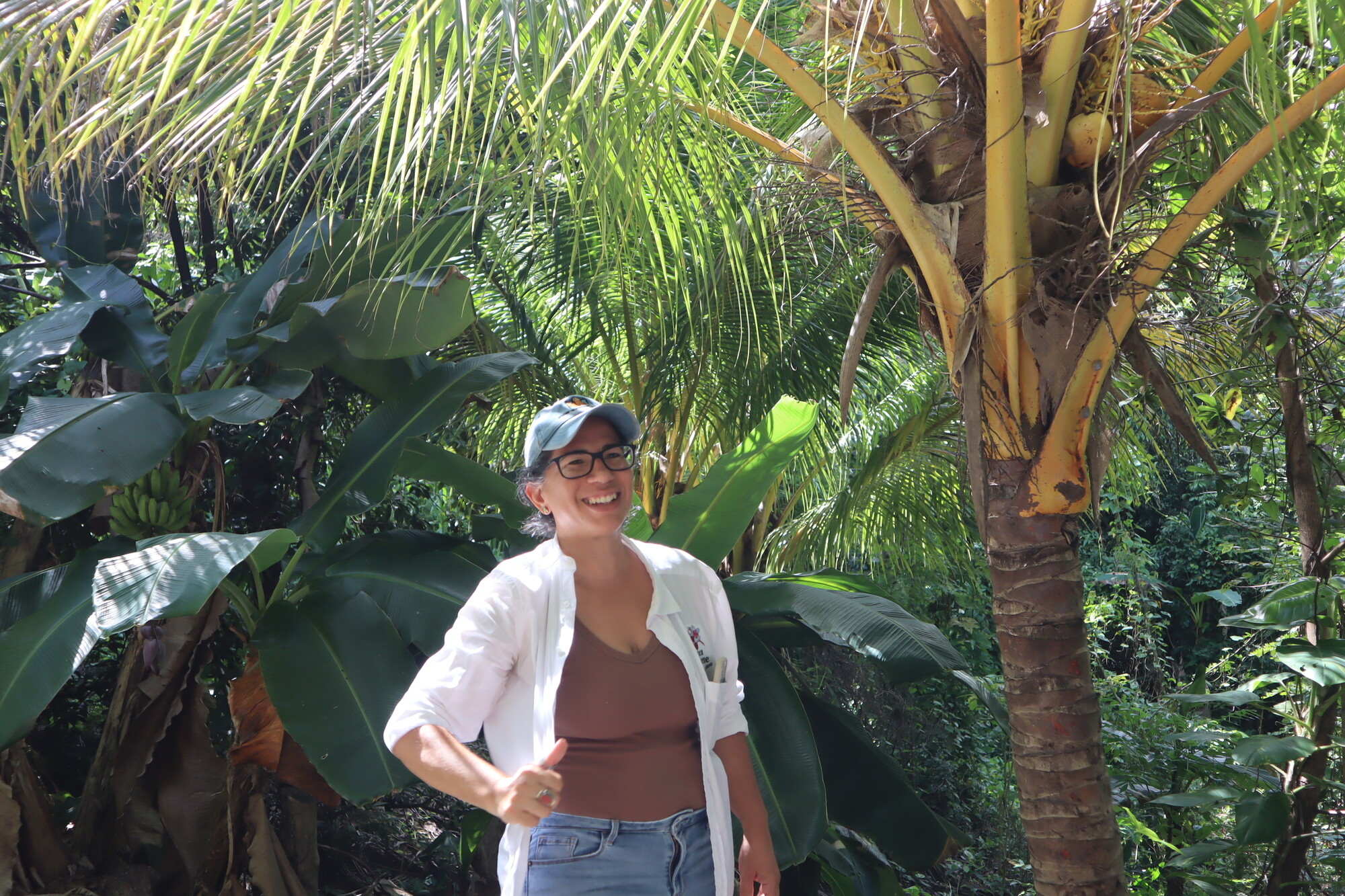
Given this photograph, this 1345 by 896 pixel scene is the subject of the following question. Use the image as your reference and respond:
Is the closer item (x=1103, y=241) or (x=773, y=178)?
(x=1103, y=241)

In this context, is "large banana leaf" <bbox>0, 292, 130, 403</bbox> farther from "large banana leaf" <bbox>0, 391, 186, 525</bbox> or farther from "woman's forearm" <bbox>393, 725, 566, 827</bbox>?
"woman's forearm" <bbox>393, 725, 566, 827</bbox>

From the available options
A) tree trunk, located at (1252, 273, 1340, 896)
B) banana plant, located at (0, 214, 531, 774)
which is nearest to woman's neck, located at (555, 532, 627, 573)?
banana plant, located at (0, 214, 531, 774)

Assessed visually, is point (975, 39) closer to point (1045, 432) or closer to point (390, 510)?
point (1045, 432)

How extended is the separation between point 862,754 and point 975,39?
2.47 m

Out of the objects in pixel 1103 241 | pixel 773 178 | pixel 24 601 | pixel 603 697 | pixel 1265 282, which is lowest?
pixel 603 697

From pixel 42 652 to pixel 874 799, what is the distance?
2748 mm

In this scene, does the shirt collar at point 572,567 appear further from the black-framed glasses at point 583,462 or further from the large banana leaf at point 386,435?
the large banana leaf at point 386,435

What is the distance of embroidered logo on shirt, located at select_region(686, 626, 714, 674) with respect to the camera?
2.04 metres

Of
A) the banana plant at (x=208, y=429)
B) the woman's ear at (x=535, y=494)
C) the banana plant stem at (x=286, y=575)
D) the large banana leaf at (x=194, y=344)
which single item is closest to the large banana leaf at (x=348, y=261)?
the banana plant at (x=208, y=429)

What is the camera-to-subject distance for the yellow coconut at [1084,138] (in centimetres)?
256

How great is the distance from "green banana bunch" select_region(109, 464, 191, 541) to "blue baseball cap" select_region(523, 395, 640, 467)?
236cm

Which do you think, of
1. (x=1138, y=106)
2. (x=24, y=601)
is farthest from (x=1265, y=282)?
(x=24, y=601)

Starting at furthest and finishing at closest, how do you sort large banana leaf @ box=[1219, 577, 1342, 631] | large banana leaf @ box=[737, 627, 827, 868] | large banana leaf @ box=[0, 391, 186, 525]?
large banana leaf @ box=[1219, 577, 1342, 631], large banana leaf @ box=[737, 627, 827, 868], large banana leaf @ box=[0, 391, 186, 525]

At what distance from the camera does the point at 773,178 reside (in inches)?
148
